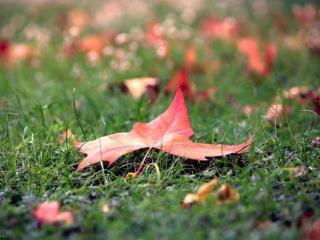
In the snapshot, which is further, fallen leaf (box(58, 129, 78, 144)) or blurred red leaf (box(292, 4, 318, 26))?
blurred red leaf (box(292, 4, 318, 26))

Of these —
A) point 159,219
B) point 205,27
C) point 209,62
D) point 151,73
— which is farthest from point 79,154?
point 205,27

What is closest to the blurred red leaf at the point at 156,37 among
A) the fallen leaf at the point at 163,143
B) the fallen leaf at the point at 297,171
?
the fallen leaf at the point at 163,143

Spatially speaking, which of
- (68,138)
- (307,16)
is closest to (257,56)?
(307,16)

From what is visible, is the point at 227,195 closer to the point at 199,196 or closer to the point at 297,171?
the point at 199,196

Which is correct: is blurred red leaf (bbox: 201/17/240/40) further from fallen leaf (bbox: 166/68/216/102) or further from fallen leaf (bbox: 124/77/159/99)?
fallen leaf (bbox: 124/77/159/99)

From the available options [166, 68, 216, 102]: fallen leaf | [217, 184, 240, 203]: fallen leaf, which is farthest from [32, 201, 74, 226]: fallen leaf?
[166, 68, 216, 102]: fallen leaf
